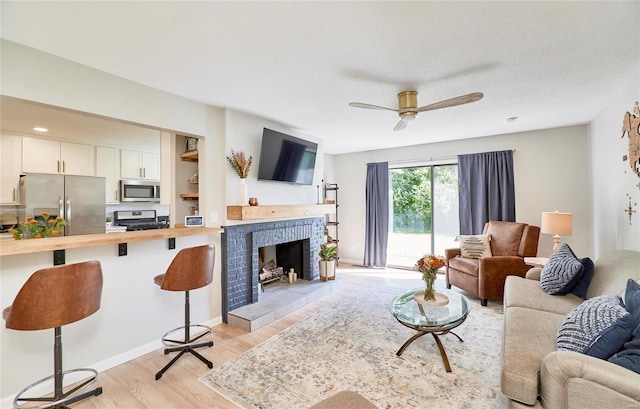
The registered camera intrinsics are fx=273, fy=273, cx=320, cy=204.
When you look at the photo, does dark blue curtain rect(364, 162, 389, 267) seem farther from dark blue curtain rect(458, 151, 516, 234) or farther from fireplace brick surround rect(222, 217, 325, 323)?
fireplace brick surround rect(222, 217, 325, 323)

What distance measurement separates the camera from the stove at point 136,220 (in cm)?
482

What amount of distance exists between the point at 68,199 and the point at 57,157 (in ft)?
3.02

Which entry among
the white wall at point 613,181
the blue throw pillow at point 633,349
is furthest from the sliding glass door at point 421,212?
the blue throw pillow at point 633,349

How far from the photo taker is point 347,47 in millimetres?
1915

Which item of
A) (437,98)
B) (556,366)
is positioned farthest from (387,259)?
(556,366)

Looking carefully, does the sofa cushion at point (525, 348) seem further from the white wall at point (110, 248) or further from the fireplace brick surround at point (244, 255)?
the white wall at point (110, 248)

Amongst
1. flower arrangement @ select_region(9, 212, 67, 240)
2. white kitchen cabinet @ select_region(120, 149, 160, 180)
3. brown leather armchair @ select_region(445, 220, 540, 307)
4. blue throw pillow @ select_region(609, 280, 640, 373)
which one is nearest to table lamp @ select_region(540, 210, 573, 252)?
brown leather armchair @ select_region(445, 220, 540, 307)

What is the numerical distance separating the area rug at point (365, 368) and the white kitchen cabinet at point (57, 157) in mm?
4010

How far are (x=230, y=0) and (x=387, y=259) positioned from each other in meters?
5.31

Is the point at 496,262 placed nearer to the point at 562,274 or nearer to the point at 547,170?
the point at 562,274

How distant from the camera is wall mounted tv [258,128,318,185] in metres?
3.60

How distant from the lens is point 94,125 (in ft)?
11.7

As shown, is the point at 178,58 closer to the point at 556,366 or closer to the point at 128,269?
the point at 128,269

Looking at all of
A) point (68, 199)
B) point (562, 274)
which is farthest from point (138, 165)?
point (562, 274)
